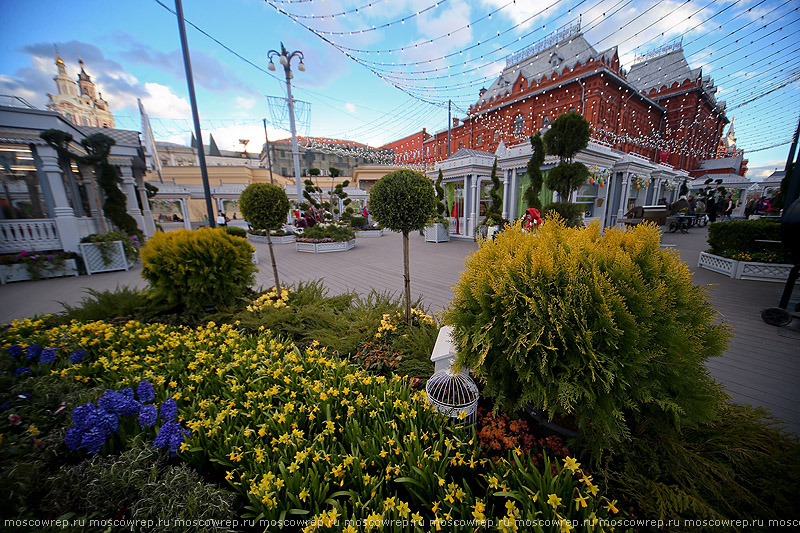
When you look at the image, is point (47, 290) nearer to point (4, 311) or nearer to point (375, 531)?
point (4, 311)

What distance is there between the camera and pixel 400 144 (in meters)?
50.5

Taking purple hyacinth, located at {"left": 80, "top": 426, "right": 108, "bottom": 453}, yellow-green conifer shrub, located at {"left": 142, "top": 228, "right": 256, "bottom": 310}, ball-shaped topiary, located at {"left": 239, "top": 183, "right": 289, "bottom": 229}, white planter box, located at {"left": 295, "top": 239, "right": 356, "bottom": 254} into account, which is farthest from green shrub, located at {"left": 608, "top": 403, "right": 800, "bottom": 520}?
white planter box, located at {"left": 295, "top": 239, "right": 356, "bottom": 254}

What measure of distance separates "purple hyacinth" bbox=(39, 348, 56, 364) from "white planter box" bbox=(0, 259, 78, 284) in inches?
331

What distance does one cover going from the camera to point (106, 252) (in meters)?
8.60

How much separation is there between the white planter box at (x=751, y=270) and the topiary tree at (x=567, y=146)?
13.5 feet

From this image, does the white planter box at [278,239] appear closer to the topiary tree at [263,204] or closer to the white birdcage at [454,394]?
the topiary tree at [263,204]

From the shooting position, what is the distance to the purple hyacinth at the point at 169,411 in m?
1.98

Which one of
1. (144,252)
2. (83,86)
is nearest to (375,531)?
(144,252)

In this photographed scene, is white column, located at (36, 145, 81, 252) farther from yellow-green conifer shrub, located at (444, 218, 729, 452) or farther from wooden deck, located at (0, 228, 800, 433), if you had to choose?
yellow-green conifer shrub, located at (444, 218, 729, 452)

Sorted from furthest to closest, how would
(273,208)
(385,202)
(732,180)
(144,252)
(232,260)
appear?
1. (732,180)
2. (273,208)
3. (232,260)
4. (144,252)
5. (385,202)

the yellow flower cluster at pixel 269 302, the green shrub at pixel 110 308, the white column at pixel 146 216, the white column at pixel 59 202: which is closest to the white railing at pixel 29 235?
the white column at pixel 59 202

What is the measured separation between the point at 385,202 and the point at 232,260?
2.89 meters

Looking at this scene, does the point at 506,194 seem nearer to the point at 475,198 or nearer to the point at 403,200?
the point at 475,198

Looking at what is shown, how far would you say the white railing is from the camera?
7719 mm
